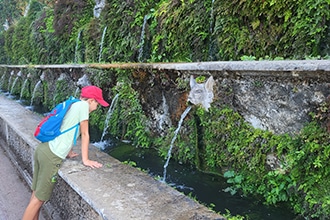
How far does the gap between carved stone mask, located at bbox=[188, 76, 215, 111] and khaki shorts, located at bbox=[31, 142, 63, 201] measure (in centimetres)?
205

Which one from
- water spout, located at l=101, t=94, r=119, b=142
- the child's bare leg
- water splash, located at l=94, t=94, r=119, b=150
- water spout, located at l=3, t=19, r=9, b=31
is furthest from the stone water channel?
water spout, located at l=3, t=19, r=9, b=31

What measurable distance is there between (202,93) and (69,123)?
1.93 meters

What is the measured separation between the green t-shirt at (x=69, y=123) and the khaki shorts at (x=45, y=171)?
59mm

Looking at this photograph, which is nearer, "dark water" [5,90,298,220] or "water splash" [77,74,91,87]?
"dark water" [5,90,298,220]

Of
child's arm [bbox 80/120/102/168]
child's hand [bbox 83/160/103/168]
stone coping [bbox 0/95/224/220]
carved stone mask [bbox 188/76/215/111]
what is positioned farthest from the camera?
carved stone mask [bbox 188/76/215/111]

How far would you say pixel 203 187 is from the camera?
4.00 meters

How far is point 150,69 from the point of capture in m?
5.11

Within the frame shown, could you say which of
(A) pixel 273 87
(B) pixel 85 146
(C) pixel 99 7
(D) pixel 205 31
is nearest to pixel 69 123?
(B) pixel 85 146

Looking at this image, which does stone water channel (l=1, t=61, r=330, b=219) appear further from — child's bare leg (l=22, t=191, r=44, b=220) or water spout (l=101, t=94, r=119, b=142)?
water spout (l=101, t=94, r=119, b=142)

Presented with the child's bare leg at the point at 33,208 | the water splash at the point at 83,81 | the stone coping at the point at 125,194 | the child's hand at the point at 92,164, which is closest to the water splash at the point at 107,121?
the water splash at the point at 83,81

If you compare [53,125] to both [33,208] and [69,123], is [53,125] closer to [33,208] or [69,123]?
[69,123]

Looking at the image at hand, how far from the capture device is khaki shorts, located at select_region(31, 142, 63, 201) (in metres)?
2.86

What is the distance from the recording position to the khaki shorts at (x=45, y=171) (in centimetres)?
286

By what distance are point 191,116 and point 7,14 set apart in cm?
3158
